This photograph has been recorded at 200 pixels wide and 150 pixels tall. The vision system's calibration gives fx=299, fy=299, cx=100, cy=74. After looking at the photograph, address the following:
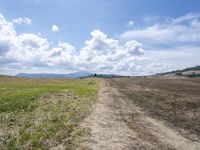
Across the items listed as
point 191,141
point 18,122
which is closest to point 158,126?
point 191,141

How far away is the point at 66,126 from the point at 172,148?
839 centimetres

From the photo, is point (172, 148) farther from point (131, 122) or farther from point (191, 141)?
point (131, 122)

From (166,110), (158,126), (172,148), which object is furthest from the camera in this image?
(166,110)

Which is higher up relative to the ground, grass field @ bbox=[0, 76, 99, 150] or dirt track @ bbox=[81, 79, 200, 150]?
grass field @ bbox=[0, 76, 99, 150]

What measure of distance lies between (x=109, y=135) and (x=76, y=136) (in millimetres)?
2366

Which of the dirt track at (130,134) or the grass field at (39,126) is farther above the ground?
the grass field at (39,126)

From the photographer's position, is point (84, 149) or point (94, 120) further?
point (94, 120)

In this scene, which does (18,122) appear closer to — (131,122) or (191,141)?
(131,122)

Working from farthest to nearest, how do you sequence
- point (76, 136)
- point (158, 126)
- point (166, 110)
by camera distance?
point (166, 110) < point (158, 126) < point (76, 136)

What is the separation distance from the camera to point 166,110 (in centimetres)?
3441

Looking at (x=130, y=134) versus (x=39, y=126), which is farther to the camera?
(x=39, y=126)

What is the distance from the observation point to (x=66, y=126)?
23.0 m

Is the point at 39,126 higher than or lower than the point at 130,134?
higher

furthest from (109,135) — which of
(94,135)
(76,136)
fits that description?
(76,136)
